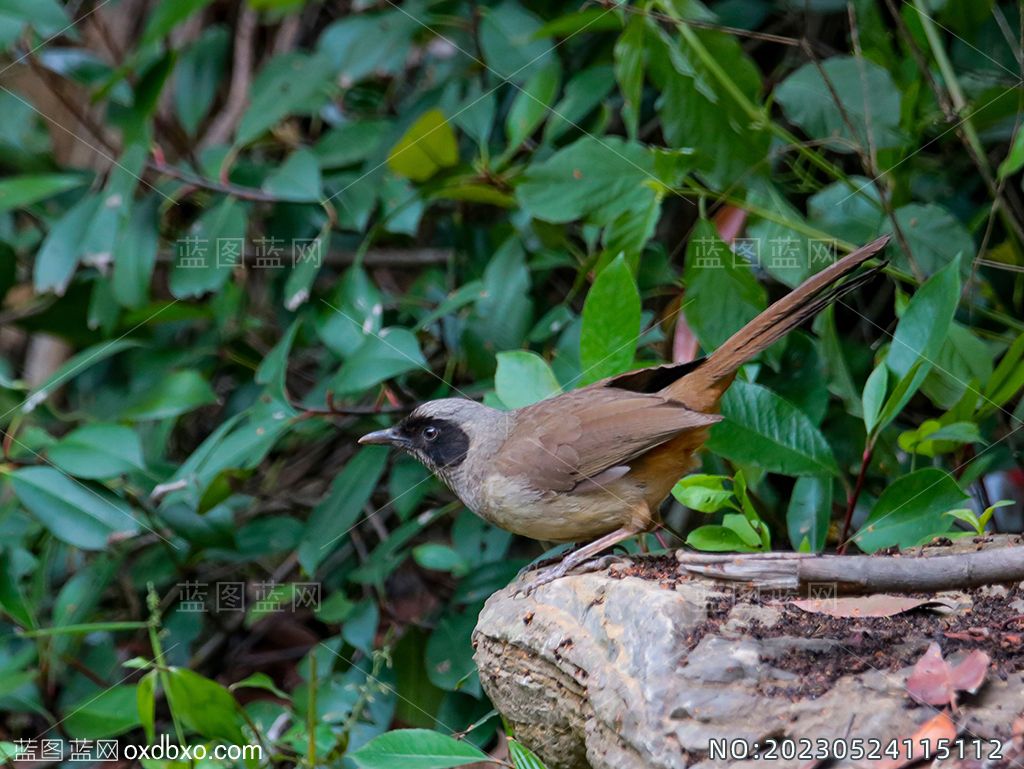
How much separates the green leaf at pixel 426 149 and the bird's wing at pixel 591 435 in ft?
4.76

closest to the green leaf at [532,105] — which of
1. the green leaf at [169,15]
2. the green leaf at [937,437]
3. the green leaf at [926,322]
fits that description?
the green leaf at [169,15]

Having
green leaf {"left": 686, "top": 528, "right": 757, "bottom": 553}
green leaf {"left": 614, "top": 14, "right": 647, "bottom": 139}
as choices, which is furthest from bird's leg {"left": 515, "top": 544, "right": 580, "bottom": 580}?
green leaf {"left": 614, "top": 14, "right": 647, "bottom": 139}

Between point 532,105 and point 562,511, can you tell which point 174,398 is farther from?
point 562,511

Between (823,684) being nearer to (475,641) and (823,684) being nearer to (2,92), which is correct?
(475,641)

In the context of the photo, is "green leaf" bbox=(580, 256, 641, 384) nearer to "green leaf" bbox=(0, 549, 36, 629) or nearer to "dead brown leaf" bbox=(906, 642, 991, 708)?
"dead brown leaf" bbox=(906, 642, 991, 708)

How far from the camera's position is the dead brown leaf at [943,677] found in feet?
6.25

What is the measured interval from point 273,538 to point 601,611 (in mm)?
2268

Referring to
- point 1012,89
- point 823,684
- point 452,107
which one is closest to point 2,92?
point 452,107

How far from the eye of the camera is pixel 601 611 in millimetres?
2375

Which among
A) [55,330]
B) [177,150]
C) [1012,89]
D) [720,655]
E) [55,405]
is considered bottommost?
[55,405]

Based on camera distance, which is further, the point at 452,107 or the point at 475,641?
the point at 452,107

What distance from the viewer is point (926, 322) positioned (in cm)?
295

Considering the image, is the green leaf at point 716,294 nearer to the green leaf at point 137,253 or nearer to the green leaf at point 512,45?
the green leaf at point 512,45

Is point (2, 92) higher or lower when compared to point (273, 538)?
higher
